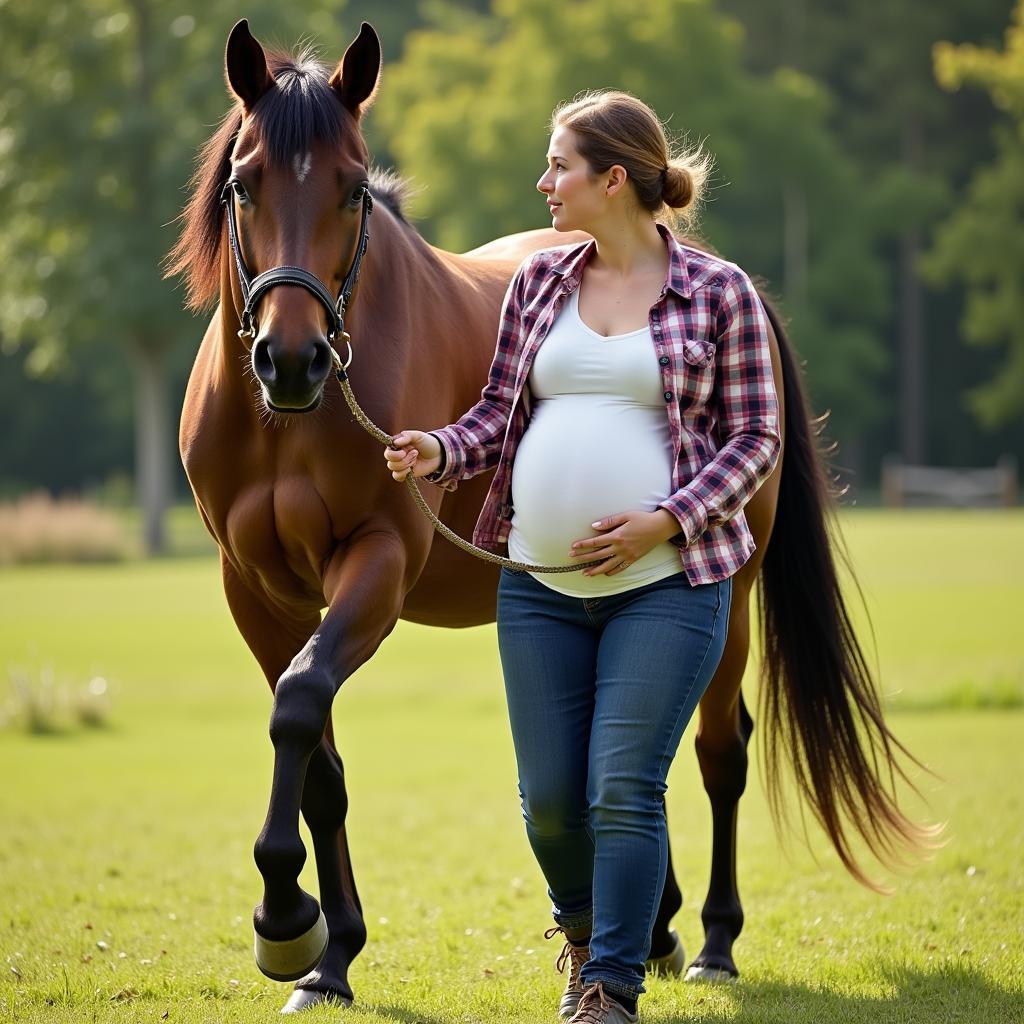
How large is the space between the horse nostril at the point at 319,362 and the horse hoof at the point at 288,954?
4.52 feet

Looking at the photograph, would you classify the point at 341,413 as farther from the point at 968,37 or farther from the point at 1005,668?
the point at 968,37

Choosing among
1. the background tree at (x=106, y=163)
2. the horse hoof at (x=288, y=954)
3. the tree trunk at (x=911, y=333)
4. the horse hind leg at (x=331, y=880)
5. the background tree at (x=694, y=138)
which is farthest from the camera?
the tree trunk at (x=911, y=333)

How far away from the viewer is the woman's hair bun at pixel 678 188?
383 centimetres

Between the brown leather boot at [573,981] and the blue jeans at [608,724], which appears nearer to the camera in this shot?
the blue jeans at [608,724]

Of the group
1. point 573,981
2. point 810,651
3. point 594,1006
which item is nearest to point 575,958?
point 573,981

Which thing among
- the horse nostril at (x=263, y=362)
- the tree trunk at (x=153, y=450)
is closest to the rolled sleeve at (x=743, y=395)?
the horse nostril at (x=263, y=362)

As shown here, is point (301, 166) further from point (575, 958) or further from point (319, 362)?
point (575, 958)

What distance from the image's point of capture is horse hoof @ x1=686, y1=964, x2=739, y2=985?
4.70m

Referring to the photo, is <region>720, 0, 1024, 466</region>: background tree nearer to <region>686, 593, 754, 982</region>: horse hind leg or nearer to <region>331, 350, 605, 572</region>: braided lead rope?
<region>686, 593, 754, 982</region>: horse hind leg

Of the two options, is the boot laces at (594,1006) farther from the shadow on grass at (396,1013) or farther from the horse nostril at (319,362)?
the horse nostril at (319,362)

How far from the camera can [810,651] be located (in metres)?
5.41

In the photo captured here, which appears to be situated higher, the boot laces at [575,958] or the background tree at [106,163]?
the background tree at [106,163]

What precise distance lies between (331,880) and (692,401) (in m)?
1.91

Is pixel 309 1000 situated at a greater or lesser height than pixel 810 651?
lesser
